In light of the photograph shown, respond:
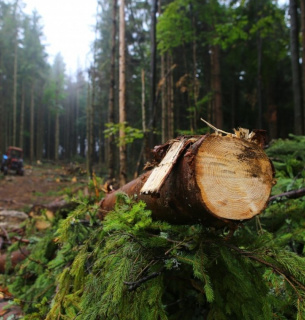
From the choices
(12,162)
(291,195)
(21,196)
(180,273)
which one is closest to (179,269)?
(180,273)

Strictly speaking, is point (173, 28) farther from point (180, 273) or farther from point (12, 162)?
point (12, 162)

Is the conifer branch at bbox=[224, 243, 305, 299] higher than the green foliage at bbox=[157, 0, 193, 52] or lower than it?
lower

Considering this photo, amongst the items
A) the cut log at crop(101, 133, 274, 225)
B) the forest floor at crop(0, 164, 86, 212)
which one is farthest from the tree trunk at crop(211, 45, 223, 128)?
the cut log at crop(101, 133, 274, 225)

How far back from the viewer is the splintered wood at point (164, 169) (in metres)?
1.49

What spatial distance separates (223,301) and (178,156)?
3.35 ft

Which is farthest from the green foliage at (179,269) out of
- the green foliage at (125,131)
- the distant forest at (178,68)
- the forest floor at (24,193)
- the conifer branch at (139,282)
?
the forest floor at (24,193)

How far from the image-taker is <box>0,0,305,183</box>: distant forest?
8448 mm

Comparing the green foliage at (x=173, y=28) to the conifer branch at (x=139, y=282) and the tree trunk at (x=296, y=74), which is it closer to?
the tree trunk at (x=296, y=74)

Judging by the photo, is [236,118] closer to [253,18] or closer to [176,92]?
[176,92]

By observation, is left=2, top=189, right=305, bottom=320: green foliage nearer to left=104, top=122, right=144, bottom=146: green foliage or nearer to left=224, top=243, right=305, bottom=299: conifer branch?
left=224, top=243, right=305, bottom=299: conifer branch

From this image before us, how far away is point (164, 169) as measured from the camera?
1579 mm

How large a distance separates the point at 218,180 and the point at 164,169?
365mm

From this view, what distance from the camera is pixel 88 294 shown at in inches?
62.2

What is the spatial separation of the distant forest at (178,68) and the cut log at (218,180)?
12.9ft
